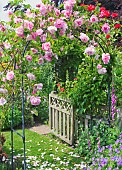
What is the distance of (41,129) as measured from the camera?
5.82m

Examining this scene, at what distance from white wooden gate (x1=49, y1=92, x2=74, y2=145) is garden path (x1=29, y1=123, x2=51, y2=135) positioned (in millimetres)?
186

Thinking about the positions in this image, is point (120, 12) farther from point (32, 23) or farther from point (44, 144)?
→ point (32, 23)

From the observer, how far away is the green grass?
163 inches

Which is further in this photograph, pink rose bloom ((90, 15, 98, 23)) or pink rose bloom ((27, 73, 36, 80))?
pink rose bloom ((90, 15, 98, 23))

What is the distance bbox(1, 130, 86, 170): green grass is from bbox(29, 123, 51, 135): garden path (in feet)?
0.55

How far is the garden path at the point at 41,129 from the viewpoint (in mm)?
5628

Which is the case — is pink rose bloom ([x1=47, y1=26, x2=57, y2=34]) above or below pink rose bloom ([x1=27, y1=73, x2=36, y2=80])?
above

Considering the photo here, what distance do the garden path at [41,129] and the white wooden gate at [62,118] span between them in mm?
186

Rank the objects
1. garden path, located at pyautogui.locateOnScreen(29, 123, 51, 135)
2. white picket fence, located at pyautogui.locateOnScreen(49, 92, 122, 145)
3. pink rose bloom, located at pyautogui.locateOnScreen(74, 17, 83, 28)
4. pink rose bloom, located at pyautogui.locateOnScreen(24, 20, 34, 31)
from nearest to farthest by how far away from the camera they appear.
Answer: pink rose bloom, located at pyautogui.locateOnScreen(24, 20, 34, 31) → pink rose bloom, located at pyautogui.locateOnScreen(74, 17, 83, 28) → white picket fence, located at pyautogui.locateOnScreen(49, 92, 122, 145) → garden path, located at pyautogui.locateOnScreen(29, 123, 51, 135)

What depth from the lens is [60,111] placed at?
5188mm


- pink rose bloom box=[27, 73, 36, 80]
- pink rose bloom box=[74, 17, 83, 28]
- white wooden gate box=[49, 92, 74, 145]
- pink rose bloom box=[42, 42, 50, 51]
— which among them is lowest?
white wooden gate box=[49, 92, 74, 145]

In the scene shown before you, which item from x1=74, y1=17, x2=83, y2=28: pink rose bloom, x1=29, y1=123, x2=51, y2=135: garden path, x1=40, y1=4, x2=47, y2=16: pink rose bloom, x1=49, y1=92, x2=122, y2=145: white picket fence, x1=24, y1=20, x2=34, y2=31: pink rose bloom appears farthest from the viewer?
x1=29, y1=123, x2=51, y2=135: garden path

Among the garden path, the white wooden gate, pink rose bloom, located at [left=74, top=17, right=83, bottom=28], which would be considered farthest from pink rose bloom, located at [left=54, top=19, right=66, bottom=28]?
the garden path

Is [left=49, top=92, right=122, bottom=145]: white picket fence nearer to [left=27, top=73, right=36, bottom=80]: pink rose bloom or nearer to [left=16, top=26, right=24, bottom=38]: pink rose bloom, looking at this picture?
[left=27, top=73, right=36, bottom=80]: pink rose bloom
